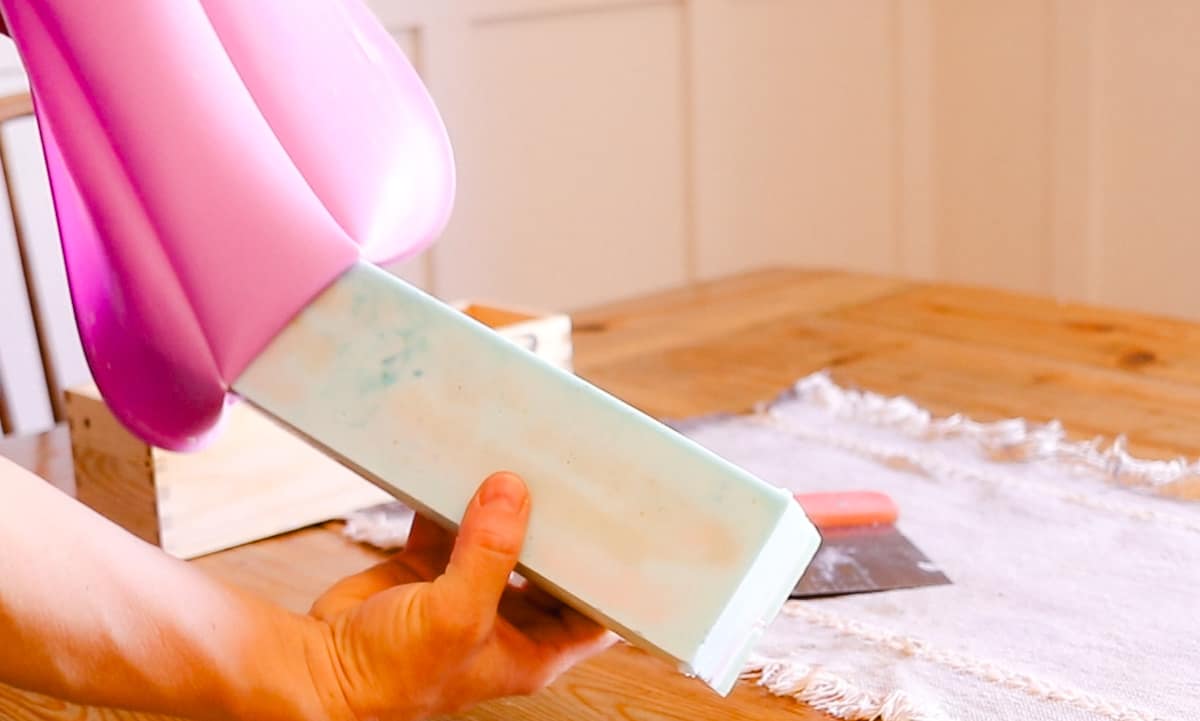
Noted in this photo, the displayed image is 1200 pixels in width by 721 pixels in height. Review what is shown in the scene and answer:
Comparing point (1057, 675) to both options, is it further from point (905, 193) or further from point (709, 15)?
point (905, 193)

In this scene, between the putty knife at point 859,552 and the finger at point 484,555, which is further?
the putty knife at point 859,552

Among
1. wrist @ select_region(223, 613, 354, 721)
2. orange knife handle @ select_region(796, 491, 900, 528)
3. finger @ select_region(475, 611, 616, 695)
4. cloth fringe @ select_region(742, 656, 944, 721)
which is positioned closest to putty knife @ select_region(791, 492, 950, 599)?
orange knife handle @ select_region(796, 491, 900, 528)

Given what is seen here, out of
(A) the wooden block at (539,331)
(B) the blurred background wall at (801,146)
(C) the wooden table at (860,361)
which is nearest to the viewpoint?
(C) the wooden table at (860,361)

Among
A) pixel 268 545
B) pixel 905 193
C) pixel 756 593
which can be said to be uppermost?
pixel 756 593

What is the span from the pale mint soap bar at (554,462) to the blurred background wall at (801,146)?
1434 mm

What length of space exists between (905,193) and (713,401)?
2.01 m

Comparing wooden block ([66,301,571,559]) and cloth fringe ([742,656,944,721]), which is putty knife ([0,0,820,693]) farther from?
wooden block ([66,301,571,559])

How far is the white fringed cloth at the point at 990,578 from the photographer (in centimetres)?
76

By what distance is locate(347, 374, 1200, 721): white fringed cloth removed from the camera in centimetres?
76

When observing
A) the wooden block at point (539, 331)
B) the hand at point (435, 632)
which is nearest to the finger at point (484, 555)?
the hand at point (435, 632)

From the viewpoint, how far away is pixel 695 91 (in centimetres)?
269

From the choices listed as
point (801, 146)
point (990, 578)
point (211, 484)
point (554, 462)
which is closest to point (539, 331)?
point (211, 484)

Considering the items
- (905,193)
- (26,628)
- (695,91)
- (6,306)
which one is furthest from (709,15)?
(26,628)

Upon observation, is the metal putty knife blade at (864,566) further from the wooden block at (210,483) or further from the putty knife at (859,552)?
the wooden block at (210,483)
